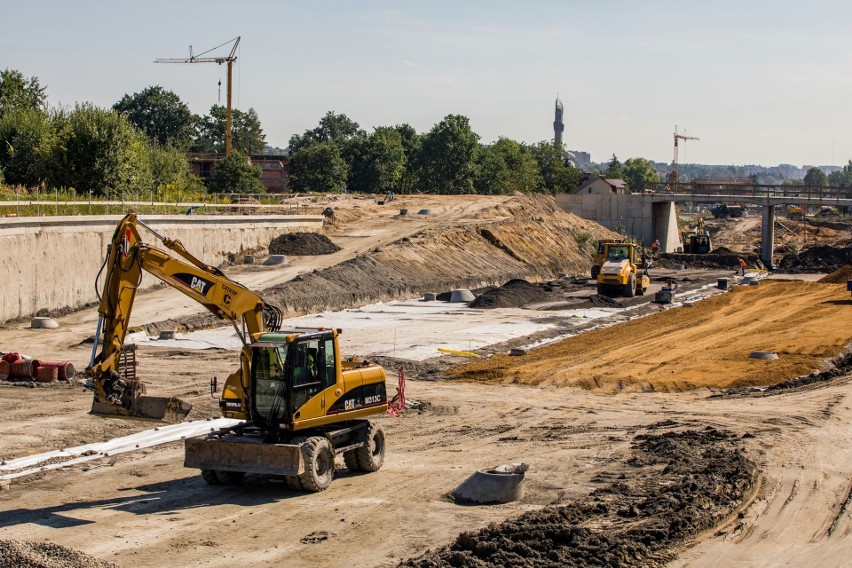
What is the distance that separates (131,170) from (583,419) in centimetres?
3836

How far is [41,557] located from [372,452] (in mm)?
7091

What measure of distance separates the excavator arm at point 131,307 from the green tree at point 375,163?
268 feet

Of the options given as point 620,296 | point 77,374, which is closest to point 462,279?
point 620,296

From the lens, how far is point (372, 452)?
17.6 meters

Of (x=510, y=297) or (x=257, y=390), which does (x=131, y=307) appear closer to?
(x=257, y=390)

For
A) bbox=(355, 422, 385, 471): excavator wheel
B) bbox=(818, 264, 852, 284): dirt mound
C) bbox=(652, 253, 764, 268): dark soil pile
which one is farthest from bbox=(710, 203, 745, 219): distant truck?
bbox=(355, 422, 385, 471): excavator wheel

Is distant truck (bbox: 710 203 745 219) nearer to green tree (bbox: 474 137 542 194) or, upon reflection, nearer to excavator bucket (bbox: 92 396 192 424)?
green tree (bbox: 474 137 542 194)

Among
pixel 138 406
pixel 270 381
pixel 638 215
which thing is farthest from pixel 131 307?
pixel 638 215

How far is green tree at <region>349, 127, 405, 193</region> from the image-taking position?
3885 inches

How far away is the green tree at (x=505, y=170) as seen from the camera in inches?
4040

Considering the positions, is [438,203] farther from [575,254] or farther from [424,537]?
[424,537]

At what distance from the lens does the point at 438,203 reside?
75.8 meters

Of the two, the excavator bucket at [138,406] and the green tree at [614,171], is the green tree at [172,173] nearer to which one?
the excavator bucket at [138,406]

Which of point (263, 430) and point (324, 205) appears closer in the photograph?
point (263, 430)
